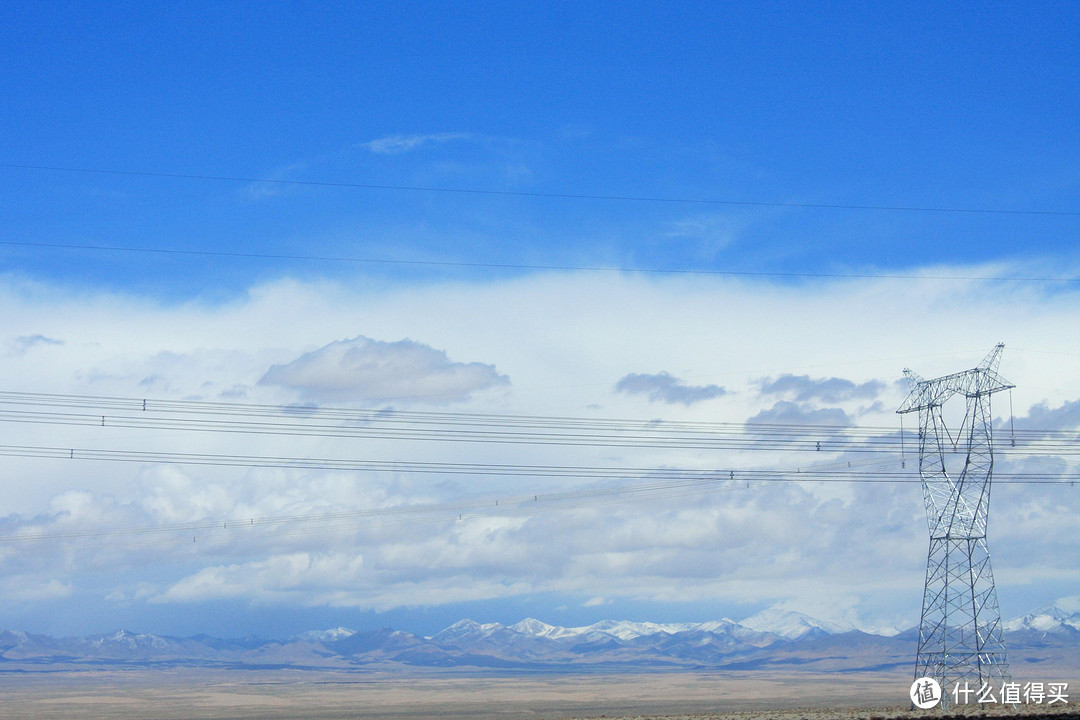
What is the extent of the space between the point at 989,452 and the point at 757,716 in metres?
26.4

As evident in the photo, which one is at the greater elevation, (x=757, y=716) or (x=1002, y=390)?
(x=1002, y=390)

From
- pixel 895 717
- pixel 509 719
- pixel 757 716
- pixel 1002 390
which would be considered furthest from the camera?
pixel 509 719

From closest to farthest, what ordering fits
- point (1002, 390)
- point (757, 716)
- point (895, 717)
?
point (895, 717)
point (1002, 390)
point (757, 716)

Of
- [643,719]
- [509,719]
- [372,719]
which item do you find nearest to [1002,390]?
[643,719]

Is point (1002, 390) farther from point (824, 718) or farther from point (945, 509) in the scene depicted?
point (824, 718)

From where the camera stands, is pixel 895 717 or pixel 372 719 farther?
pixel 372 719

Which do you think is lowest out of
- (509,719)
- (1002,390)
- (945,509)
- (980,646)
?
(509,719)

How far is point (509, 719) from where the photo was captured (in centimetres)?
19400

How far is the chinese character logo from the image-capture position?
8219cm

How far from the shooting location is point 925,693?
287 ft

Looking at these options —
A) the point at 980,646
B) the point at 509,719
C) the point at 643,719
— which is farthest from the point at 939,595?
the point at 509,719

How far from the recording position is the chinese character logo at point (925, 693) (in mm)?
82188

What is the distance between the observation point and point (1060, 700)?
275 ft

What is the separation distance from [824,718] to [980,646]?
12.2 m
